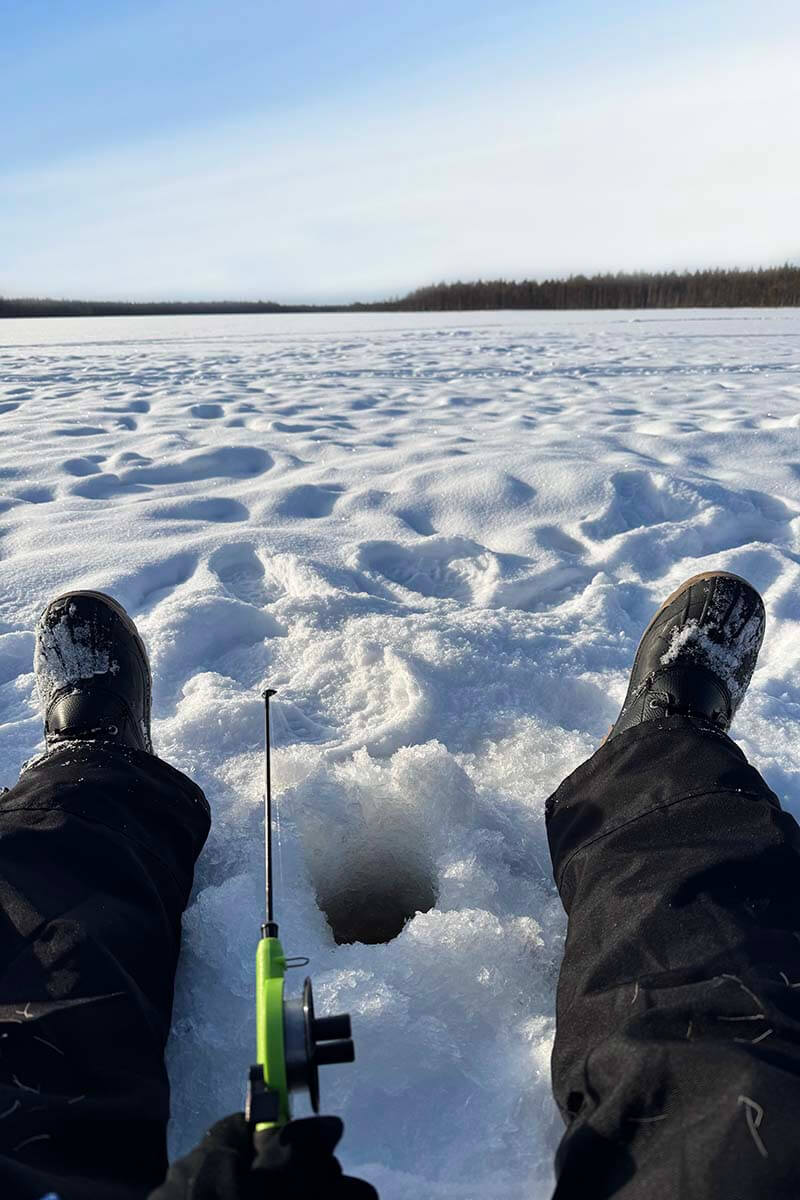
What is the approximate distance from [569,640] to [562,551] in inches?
28.3

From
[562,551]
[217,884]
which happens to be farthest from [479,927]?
[562,551]

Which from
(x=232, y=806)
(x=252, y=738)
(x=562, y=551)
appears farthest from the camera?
(x=562, y=551)

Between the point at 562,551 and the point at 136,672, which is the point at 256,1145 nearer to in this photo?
the point at 136,672

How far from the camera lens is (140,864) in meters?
1.25

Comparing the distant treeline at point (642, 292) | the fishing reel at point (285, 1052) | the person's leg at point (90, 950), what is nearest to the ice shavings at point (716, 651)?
the person's leg at point (90, 950)

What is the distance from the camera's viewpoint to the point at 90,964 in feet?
3.43

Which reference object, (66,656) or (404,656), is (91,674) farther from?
(404,656)

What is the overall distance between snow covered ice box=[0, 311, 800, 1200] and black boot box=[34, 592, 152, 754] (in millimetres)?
145

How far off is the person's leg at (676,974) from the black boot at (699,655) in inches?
8.1

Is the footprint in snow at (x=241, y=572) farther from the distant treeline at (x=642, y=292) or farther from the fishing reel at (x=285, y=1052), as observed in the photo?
the distant treeline at (x=642, y=292)

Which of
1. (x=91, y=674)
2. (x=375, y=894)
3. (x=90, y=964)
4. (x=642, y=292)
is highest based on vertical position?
(x=642, y=292)

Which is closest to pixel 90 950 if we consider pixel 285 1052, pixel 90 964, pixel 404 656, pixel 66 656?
pixel 90 964

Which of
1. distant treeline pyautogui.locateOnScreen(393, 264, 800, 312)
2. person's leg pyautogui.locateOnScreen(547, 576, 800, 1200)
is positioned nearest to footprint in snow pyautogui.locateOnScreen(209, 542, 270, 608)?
person's leg pyautogui.locateOnScreen(547, 576, 800, 1200)

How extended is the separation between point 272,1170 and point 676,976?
0.56 metres
